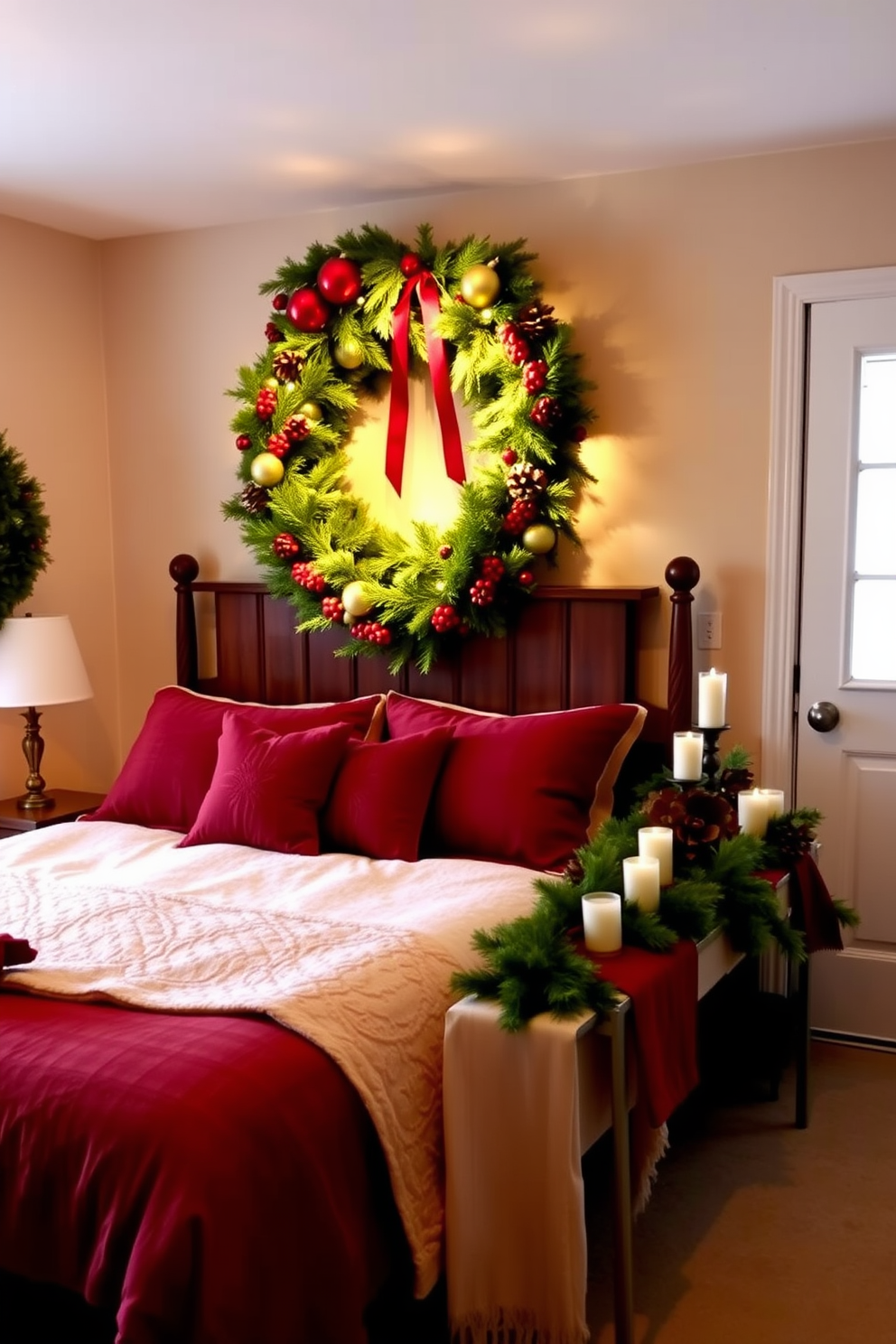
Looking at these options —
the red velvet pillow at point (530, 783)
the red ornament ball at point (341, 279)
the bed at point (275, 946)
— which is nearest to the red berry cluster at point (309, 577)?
the bed at point (275, 946)

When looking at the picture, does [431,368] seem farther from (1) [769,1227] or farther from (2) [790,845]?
(1) [769,1227]

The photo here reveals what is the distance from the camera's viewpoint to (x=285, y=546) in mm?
3748

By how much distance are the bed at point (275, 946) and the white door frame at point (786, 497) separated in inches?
10.6

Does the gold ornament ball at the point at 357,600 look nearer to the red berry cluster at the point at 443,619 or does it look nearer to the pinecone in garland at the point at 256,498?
the red berry cluster at the point at 443,619

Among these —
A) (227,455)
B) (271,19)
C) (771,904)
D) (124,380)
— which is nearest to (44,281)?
(124,380)

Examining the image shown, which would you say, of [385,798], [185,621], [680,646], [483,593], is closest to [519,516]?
[483,593]

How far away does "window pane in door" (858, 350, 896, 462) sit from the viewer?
10.6 feet

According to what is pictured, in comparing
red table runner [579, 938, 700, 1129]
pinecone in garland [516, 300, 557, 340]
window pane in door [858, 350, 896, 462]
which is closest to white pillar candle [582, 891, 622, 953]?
red table runner [579, 938, 700, 1129]

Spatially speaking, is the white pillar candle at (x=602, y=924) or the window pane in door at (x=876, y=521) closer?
the white pillar candle at (x=602, y=924)

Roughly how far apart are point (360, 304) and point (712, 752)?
184 centimetres

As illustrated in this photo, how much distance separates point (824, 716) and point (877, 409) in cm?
85

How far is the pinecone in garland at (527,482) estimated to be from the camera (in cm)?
344

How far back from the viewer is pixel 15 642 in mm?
3719

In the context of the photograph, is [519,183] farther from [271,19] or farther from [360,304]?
[271,19]
